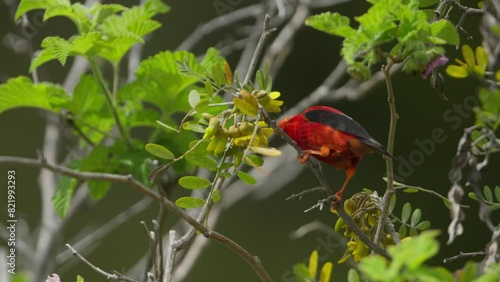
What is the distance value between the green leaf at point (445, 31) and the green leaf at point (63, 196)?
87cm

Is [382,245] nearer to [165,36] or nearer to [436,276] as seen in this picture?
[436,276]

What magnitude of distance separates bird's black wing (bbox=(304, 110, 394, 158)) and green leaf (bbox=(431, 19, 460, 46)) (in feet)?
0.74

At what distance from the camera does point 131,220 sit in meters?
3.67

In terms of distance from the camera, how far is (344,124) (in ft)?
4.01

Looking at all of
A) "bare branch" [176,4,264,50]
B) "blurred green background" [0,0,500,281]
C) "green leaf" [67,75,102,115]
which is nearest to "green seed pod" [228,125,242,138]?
"green leaf" [67,75,102,115]

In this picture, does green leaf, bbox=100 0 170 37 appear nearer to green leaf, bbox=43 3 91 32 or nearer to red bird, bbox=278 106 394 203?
green leaf, bbox=43 3 91 32

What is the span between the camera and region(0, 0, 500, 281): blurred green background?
349cm

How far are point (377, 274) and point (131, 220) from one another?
3.11 metres

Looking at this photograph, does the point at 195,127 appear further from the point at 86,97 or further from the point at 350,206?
the point at 86,97

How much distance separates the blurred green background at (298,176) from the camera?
349 cm

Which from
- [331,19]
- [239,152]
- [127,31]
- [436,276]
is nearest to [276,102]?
[239,152]

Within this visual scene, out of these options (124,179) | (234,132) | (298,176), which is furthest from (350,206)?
(298,176)

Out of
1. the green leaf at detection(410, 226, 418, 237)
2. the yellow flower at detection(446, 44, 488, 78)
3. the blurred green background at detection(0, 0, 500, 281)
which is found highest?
the yellow flower at detection(446, 44, 488, 78)

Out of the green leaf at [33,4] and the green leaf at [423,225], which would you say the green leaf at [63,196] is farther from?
the green leaf at [423,225]
